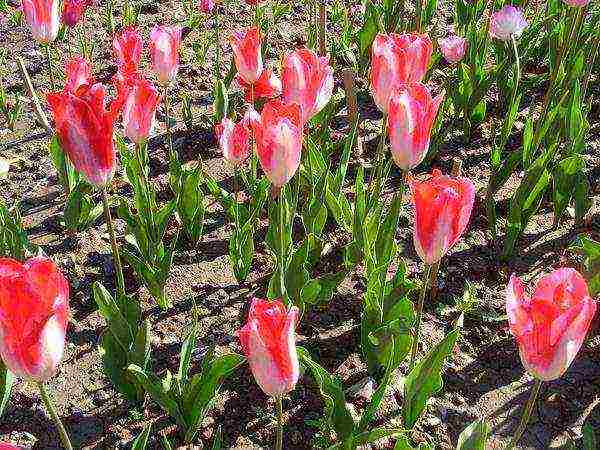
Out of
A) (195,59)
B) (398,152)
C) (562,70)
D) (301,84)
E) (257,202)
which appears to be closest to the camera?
(398,152)

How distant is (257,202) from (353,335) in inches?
23.3

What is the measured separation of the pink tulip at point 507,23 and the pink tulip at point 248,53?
1.16 metres

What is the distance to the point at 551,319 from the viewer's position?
1.37 metres

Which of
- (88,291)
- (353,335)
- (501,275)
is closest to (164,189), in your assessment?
(88,291)

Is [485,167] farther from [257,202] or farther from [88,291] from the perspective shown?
[88,291]

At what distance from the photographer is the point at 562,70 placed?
11.4 feet

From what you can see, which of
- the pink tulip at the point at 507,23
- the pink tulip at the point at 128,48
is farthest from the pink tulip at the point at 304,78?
the pink tulip at the point at 507,23

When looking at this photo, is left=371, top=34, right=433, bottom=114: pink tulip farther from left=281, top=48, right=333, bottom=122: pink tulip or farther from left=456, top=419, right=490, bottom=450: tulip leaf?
left=456, top=419, right=490, bottom=450: tulip leaf

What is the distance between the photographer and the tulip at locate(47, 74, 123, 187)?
1.70 metres

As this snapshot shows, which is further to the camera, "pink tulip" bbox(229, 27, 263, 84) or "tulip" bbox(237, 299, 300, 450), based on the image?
"pink tulip" bbox(229, 27, 263, 84)

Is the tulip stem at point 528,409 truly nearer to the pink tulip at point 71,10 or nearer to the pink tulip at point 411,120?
the pink tulip at point 411,120

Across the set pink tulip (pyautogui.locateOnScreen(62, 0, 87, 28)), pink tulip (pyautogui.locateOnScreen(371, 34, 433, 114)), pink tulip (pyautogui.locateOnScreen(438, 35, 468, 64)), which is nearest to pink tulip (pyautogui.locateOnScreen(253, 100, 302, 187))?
pink tulip (pyautogui.locateOnScreen(371, 34, 433, 114))

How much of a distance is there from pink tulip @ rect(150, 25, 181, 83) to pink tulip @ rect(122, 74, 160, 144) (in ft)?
1.17

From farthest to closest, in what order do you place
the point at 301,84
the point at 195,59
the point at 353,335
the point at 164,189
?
1. the point at 195,59
2. the point at 164,189
3. the point at 353,335
4. the point at 301,84
